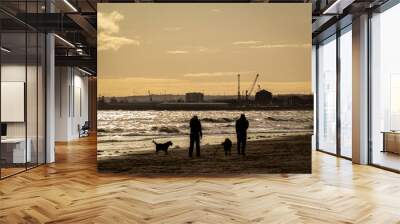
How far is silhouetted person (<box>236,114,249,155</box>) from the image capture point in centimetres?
731

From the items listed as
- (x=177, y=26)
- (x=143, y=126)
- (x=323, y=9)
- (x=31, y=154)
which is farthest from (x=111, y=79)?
(x=323, y=9)

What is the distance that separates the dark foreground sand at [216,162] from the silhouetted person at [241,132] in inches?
3.6

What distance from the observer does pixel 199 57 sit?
732cm

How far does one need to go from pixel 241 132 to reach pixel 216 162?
707mm

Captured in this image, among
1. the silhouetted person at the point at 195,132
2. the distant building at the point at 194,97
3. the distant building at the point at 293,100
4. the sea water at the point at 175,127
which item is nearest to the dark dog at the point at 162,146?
the sea water at the point at 175,127

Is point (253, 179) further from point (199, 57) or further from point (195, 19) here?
point (195, 19)

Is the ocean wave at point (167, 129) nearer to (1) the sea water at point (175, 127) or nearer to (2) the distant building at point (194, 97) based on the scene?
(1) the sea water at point (175, 127)

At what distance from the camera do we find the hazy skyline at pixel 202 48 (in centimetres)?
727

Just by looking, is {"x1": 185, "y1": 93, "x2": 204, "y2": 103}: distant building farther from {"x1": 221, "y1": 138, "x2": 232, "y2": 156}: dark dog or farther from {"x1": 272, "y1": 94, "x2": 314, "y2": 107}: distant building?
{"x1": 272, "y1": 94, "x2": 314, "y2": 107}: distant building

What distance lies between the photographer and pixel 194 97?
287 inches

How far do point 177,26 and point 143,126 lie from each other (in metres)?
1.91

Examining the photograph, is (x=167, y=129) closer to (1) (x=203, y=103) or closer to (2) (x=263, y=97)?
(1) (x=203, y=103)

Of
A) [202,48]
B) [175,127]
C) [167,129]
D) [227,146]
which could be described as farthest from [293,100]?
[167,129]

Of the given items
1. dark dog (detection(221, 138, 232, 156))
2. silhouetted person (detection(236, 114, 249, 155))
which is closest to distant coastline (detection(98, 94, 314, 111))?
silhouetted person (detection(236, 114, 249, 155))
